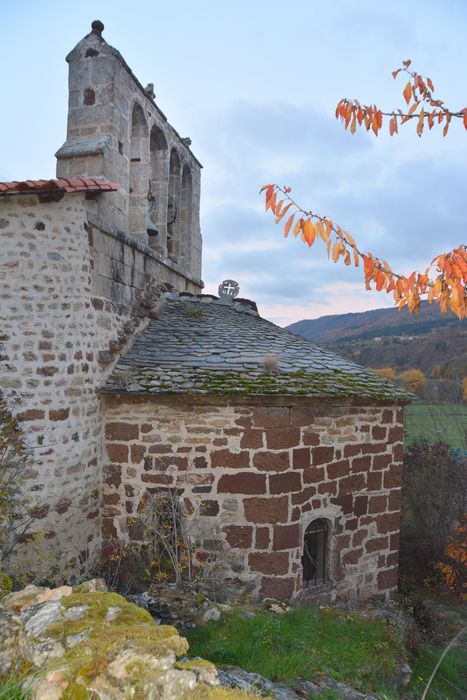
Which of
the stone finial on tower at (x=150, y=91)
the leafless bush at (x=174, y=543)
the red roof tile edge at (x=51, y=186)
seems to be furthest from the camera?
the stone finial on tower at (x=150, y=91)

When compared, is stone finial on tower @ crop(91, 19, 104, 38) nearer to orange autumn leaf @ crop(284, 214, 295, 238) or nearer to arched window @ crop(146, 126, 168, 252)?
arched window @ crop(146, 126, 168, 252)

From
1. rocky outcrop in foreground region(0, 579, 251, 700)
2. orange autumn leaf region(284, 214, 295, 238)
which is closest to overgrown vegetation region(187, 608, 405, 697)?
rocky outcrop in foreground region(0, 579, 251, 700)

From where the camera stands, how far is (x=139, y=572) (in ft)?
18.6

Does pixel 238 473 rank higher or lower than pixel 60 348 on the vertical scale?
lower

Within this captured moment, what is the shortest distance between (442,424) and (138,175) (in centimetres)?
1425

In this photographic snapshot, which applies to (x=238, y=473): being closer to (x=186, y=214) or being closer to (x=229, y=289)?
(x=229, y=289)

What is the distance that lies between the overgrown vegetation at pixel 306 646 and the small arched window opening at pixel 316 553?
2.96 ft

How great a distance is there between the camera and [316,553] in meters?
6.25

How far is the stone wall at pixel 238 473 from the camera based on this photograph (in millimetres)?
5609

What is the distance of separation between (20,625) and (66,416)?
3.06 meters

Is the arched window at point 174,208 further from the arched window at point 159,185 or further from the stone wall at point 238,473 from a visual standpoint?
the stone wall at point 238,473

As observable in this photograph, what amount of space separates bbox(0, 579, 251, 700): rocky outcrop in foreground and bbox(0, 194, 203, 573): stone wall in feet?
8.46

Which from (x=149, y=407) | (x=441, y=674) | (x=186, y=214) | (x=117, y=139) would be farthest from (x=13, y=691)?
(x=186, y=214)

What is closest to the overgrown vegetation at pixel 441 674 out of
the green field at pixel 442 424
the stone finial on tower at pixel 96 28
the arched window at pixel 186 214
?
the arched window at pixel 186 214
